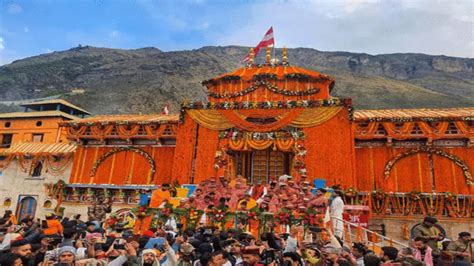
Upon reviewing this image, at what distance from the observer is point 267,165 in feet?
60.3

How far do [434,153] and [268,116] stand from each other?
8.20m

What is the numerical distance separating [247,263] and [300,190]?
8.86 m

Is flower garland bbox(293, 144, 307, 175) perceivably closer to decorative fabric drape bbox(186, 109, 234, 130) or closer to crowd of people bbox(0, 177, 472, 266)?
decorative fabric drape bbox(186, 109, 234, 130)

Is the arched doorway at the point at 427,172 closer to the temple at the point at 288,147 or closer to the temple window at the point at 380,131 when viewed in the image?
the temple at the point at 288,147

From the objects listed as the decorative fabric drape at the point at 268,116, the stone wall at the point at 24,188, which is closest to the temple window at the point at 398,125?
the decorative fabric drape at the point at 268,116

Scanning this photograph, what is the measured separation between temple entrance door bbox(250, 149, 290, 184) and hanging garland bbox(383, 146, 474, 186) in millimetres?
4929

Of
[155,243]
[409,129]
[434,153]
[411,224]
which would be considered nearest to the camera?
[155,243]

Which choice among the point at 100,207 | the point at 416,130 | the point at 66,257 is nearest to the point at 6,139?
the point at 100,207

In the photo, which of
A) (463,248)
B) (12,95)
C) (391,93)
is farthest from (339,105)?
(12,95)

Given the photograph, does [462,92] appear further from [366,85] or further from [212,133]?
[212,133]

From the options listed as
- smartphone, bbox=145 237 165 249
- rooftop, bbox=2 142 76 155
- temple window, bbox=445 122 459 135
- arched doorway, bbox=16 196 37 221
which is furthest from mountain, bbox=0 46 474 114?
smartphone, bbox=145 237 165 249

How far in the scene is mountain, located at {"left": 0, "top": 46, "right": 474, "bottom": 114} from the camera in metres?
62.9

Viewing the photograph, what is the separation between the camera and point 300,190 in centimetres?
1309

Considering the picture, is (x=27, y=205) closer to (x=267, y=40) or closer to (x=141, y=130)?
(x=141, y=130)
